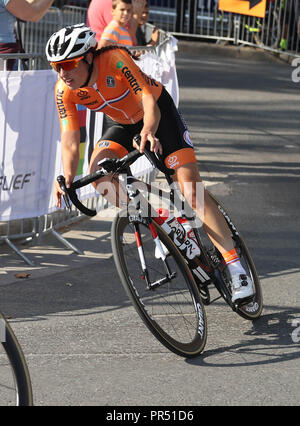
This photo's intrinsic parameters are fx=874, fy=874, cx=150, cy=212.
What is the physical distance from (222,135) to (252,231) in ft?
14.5

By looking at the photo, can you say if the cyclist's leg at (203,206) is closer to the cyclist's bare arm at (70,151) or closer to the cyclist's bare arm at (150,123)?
the cyclist's bare arm at (150,123)

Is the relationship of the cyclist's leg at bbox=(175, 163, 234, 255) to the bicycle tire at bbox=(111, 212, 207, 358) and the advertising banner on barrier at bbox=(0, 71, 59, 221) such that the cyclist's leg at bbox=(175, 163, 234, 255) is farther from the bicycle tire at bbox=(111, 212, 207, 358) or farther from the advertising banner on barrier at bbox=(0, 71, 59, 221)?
the advertising banner on barrier at bbox=(0, 71, 59, 221)

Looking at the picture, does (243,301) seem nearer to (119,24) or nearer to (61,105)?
(61,105)

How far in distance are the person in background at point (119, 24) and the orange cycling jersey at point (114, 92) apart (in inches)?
145

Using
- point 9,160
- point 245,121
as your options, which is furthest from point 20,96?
point 245,121

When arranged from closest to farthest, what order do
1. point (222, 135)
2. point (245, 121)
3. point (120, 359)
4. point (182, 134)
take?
point (120, 359) < point (182, 134) < point (222, 135) < point (245, 121)

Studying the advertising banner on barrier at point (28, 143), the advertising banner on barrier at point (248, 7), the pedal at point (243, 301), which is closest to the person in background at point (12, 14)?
the advertising banner on barrier at point (28, 143)

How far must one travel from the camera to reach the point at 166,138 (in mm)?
5711

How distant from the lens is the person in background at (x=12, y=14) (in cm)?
738

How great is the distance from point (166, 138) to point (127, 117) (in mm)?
314

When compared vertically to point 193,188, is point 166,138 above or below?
above

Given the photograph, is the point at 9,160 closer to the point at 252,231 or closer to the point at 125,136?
the point at 125,136

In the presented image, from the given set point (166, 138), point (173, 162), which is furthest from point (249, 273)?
point (166, 138)

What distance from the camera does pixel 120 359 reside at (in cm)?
531
